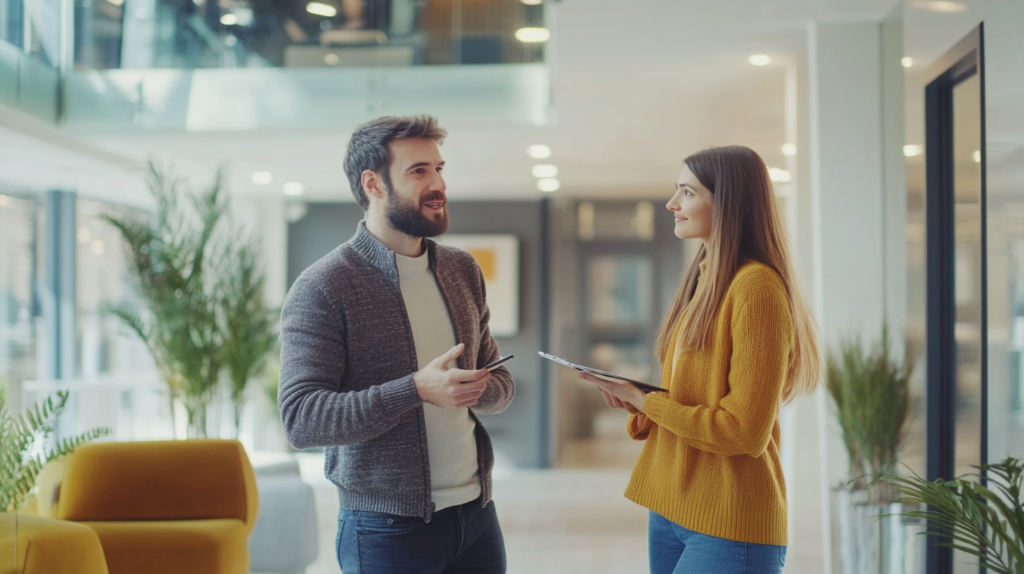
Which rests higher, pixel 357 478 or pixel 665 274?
pixel 665 274

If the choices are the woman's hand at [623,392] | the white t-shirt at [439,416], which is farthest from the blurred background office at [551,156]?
the white t-shirt at [439,416]

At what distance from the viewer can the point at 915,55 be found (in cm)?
350

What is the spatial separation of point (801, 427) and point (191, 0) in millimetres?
4088

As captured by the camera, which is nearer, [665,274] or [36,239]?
[36,239]

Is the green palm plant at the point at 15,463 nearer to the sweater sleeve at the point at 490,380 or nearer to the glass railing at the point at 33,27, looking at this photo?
the sweater sleeve at the point at 490,380

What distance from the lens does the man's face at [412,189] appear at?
1.71m

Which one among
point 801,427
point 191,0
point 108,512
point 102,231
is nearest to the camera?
point 108,512

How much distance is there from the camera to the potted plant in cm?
357

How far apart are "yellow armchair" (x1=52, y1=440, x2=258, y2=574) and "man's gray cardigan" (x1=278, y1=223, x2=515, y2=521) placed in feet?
5.63

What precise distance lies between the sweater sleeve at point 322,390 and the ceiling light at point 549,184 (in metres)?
6.63

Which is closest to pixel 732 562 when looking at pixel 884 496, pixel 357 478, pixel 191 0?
pixel 357 478

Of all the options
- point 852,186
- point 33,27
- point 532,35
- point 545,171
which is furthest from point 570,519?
point 33,27

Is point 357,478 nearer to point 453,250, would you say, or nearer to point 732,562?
point 453,250

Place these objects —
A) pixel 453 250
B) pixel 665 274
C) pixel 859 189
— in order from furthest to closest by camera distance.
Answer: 1. pixel 665 274
2. pixel 859 189
3. pixel 453 250
